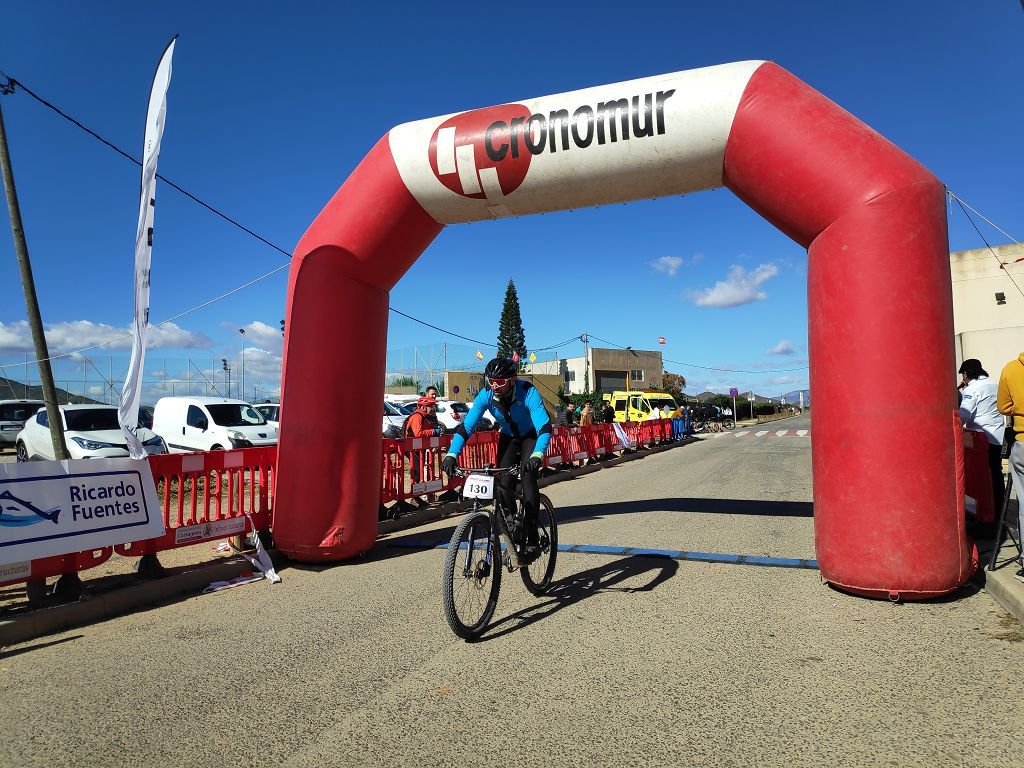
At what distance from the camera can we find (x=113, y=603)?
526cm

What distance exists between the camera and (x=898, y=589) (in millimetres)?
4777

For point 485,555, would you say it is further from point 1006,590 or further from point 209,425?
point 209,425

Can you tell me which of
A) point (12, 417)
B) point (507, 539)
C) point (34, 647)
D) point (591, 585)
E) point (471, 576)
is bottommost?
point (34, 647)

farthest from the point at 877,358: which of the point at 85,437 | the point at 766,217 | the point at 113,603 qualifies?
the point at 85,437

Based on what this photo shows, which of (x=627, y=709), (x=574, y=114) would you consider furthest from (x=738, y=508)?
(x=627, y=709)

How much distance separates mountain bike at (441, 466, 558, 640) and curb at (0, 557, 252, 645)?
9.18 feet

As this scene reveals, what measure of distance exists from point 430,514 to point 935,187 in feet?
23.8

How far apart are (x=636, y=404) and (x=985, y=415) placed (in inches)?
927

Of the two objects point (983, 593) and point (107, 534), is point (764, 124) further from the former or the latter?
point (107, 534)

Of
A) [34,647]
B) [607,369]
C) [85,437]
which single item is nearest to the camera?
[34,647]

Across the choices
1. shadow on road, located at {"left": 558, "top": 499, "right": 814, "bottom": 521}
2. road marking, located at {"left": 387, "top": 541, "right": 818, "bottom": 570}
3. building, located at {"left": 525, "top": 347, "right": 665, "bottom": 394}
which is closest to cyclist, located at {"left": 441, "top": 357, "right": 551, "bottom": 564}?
road marking, located at {"left": 387, "top": 541, "right": 818, "bottom": 570}

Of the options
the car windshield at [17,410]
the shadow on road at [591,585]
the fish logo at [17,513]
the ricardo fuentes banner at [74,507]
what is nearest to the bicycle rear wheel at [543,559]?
the shadow on road at [591,585]

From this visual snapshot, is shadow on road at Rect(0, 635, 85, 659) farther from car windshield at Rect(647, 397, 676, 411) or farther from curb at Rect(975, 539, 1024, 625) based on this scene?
car windshield at Rect(647, 397, 676, 411)

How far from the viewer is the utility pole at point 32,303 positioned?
10.1 meters
